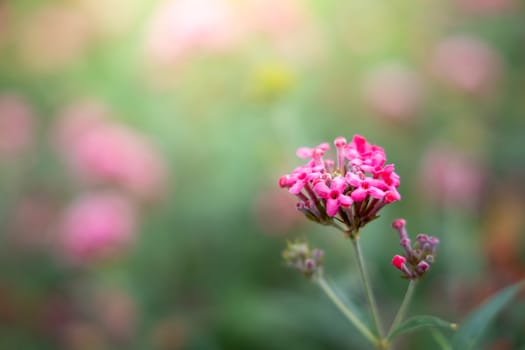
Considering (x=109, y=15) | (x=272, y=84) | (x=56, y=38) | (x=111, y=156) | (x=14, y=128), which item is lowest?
(x=272, y=84)

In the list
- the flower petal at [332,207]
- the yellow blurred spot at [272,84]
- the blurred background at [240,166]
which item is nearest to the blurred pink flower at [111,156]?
the blurred background at [240,166]

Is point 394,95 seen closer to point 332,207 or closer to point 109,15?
point 332,207

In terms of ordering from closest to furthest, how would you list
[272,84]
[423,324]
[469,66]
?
[423,324] → [272,84] → [469,66]

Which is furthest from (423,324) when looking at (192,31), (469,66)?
(192,31)

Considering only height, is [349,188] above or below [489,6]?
below

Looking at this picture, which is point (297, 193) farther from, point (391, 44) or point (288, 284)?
point (391, 44)

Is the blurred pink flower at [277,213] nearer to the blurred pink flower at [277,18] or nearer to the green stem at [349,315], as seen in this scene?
the blurred pink flower at [277,18]

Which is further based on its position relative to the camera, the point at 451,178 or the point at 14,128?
the point at 14,128
